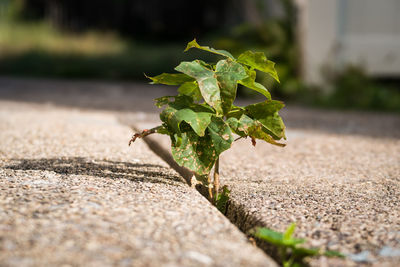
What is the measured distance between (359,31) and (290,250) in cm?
377

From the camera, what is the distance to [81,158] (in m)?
1.54

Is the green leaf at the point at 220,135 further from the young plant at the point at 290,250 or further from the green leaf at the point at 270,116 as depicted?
the young plant at the point at 290,250

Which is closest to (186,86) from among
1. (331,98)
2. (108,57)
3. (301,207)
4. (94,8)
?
(301,207)

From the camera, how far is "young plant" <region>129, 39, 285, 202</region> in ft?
3.73

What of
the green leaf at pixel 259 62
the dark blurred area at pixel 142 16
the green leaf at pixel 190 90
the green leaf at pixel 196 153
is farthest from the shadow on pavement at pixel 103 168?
the dark blurred area at pixel 142 16

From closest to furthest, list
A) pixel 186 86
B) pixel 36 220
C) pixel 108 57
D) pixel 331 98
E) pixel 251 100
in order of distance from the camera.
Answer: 1. pixel 36 220
2. pixel 186 86
3. pixel 331 98
4. pixel 251 100
5. pixel 108 57

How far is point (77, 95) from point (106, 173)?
303cm

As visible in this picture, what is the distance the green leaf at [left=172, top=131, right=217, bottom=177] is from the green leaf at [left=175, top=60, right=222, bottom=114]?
9cm

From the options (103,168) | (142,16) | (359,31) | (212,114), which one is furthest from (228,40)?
(142,16)

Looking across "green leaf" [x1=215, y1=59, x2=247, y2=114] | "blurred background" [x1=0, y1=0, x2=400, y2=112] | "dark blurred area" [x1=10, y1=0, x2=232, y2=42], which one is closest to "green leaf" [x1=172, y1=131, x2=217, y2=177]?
"green leaf" [x1=215, y1=59, x2=247, y2=114]

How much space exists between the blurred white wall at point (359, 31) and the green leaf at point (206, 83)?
3.31 metres

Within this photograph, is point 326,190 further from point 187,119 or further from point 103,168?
point 103,168

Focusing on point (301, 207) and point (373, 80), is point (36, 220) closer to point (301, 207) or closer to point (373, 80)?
point (301, 207)

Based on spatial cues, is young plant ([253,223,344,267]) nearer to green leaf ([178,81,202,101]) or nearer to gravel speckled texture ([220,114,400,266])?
gravel speckled texture ([220,114,400,266])
